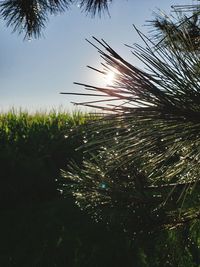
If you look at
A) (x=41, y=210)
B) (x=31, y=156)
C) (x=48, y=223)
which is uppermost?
(x=31, y=156)

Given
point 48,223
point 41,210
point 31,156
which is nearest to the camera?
point 48,223

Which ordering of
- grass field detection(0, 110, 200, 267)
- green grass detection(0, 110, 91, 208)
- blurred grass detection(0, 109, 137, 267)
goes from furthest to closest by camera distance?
1. green grass detection(0, 110, 91, 208)
2. blurred grass detection(0, 109, 137, 267)
3. grass field detection(0, 110, 200, 267)

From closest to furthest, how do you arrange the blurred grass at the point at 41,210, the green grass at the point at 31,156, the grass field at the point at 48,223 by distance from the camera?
the grass field at the point at 48,223 → the blurred grass at the point at 41,210 → the green grass at the point at 31,156

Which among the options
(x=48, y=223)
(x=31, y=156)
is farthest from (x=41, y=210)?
(x=31, y=156)

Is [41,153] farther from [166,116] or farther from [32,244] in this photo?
[166,116]

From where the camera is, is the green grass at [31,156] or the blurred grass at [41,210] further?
the green grass at [31,156]

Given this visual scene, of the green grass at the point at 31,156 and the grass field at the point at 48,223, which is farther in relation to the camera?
the green grass at the point at 31,156

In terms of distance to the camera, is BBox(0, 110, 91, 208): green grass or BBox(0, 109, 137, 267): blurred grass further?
BBox(0, 110, 91, 208): green grass

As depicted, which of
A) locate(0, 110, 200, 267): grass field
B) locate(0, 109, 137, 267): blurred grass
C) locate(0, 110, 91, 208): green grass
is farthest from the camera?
locate(0, 110, 91, 208): green grass

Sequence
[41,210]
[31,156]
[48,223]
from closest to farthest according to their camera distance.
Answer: [48,223] → [41,210] → [31,156]

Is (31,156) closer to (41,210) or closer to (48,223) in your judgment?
(41,210)

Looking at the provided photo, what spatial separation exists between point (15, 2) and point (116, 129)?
2224mm

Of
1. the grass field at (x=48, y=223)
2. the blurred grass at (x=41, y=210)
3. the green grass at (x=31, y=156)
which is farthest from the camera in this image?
the green grass at (x=31, y=156)

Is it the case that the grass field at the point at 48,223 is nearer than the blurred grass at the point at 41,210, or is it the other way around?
the grass field at the point at 48,223
